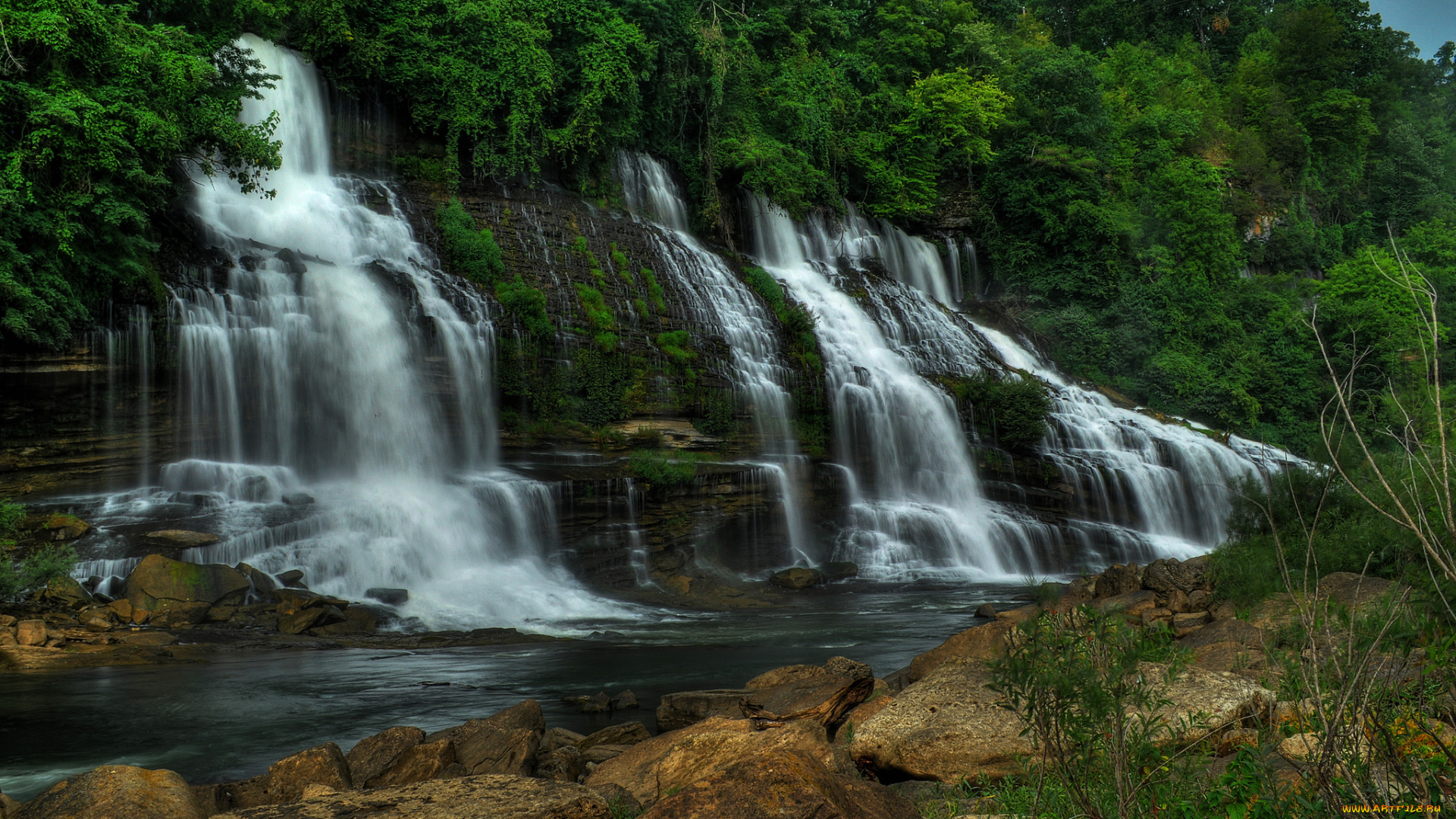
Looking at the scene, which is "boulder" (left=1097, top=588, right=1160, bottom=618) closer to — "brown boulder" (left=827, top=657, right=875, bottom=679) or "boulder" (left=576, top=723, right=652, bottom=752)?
"brown boulder" (left=827, top=657, right=875, bottom=679)

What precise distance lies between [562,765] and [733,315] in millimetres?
18051

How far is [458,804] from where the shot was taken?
163 inches

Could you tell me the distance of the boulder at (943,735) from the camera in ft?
16.3

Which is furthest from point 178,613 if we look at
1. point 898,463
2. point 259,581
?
point 898,463

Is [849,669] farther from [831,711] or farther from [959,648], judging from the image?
[959,648]

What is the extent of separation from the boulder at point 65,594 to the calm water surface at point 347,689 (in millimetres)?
2000

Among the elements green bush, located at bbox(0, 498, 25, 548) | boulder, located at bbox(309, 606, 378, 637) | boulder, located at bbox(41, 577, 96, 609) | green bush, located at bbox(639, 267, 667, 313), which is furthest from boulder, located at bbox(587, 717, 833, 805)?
green bush, located at bbox(639, 267, 667, 313)

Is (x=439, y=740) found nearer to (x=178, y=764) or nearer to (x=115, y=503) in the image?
(x=178, y=764)

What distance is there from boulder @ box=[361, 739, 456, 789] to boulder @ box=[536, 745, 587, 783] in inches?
25.8

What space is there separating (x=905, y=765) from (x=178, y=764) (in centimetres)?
603

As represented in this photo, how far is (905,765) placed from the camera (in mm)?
5207

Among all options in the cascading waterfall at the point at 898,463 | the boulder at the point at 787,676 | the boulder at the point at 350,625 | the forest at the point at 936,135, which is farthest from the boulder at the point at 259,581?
the cascading waterfall at the point at 898,463

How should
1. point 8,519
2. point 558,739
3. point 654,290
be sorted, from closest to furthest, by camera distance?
1. point 558,739
2. point 8,519
3. point 654,290

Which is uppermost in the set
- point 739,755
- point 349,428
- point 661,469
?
point 349,428
